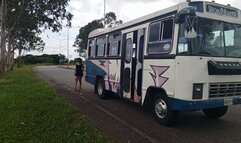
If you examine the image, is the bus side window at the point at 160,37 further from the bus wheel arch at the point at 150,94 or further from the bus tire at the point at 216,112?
the bus tire at the point at 216,112

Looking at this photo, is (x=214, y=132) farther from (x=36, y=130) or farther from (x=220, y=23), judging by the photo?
(x=36, y=130)

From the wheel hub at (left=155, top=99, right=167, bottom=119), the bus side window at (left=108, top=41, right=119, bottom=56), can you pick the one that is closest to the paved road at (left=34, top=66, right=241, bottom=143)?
the wheel hub at (left=155, top=99, right=167, bottom=119)

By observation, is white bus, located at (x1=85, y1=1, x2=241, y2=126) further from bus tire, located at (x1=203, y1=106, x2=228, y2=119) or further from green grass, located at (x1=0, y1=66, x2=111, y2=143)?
green grass, located at (x1=0, y1=66, x2=111, y2=143)

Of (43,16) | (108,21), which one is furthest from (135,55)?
(108,21)

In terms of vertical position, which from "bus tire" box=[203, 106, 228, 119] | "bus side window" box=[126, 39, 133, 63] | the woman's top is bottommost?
"bus tire" box=[203, 106, 228, 119]

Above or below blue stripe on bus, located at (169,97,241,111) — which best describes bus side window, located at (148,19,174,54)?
above

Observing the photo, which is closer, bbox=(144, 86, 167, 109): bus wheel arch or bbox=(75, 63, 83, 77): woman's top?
bbox=(144, 86, 167, 109): bus wheel arch

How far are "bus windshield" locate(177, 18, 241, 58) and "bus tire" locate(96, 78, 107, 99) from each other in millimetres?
6366

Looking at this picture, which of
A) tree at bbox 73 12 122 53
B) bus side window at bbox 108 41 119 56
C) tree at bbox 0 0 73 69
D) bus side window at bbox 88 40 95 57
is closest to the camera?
bus side window at bbox 108 41 119 56

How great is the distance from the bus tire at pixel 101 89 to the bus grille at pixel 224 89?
6350 millimetres

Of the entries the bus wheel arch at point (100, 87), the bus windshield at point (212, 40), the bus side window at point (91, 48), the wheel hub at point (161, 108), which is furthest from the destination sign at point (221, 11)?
the bus side window at point (91, 48)

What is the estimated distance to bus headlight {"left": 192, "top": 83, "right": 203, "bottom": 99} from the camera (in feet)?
26.0

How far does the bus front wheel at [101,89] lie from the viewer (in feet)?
45.5

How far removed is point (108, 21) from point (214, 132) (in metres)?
68.8
